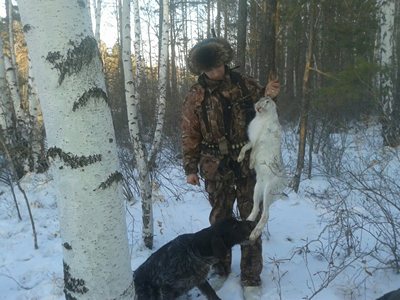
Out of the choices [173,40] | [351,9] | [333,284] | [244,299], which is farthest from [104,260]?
[173,40]

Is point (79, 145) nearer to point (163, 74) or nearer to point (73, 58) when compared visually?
point (73, 58)

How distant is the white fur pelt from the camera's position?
290 cm

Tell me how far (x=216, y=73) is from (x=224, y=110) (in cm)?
30

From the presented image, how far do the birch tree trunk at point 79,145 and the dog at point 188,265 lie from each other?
1.51 meters

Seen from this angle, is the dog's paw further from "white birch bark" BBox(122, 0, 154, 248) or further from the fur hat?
"white birch bark" BBox(122, 0, 154, 248)

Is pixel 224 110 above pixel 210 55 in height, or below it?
below

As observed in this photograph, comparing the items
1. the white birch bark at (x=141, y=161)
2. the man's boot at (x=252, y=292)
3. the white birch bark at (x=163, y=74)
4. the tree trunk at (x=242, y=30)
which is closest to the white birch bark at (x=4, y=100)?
the white birch bark at (x=163, y=74)

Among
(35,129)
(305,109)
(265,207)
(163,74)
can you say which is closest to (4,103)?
(35,129)

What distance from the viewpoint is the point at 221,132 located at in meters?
3.32

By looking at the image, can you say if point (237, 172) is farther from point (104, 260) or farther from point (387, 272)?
point (104, 260)

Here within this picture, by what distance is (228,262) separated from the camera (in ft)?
12.2

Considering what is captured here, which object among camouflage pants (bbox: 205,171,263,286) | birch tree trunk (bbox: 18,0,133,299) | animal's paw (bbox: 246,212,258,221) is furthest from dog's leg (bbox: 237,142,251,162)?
birch tree trunk (bbox: 18,0,133,299)

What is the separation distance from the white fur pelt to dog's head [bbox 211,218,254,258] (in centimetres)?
12

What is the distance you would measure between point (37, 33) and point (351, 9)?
12.8 meters
